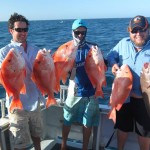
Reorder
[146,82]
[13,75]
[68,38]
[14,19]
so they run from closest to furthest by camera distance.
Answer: [13,75]
[146,82]
[14,19]
[68,38]

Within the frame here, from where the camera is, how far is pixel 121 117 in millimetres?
4348

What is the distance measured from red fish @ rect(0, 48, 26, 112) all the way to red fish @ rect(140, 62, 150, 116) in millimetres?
1595

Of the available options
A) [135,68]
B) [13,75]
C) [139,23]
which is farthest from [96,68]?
[13,75]

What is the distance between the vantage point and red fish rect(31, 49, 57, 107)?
3.65 m

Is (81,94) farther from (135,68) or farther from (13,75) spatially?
(13,75)

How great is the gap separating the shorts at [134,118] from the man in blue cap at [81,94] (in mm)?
398

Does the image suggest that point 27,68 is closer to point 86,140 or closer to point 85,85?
point 85,85

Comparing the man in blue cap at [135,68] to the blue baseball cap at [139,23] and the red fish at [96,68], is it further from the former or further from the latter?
the red fish at [96,68]

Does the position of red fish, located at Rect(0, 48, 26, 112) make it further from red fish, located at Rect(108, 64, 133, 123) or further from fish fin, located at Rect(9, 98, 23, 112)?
red fish, located at Rect(108, 64, 133, 123)

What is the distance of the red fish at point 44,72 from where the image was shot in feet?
12.0

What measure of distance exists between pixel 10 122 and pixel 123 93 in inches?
65.9

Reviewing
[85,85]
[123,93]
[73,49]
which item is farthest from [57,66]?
[123,93]

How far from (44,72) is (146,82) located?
138cm

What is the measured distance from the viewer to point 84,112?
4480 mm
